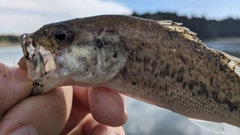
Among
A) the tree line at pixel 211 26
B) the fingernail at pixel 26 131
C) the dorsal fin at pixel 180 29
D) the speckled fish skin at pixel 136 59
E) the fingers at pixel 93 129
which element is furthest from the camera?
the tree line at pixel 211 26

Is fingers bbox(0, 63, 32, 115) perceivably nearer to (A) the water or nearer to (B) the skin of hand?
(B) the skin of hand

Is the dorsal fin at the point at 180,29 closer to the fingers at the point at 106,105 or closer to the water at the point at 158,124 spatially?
the fingers at the point at 106,105

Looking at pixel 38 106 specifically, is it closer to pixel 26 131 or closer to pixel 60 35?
pixel 26 131

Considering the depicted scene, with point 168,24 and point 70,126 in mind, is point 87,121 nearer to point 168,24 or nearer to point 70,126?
point 70,126

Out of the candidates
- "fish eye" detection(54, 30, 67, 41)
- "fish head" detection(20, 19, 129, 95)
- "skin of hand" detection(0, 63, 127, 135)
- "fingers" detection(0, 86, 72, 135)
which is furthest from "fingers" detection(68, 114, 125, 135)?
"fish eye" detection(54, 30, 67, 41)

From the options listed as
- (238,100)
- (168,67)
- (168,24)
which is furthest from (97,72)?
(238,100)

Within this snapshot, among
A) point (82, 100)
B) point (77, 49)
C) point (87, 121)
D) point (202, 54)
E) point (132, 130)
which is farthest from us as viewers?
point (132, 130)

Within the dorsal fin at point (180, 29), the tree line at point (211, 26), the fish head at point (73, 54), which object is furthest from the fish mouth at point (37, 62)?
the tree line at point (211, 26)

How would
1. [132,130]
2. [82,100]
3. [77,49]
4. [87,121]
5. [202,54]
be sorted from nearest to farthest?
[77,49] → [202,54] → [82,100] → [87,121] → [132,130]

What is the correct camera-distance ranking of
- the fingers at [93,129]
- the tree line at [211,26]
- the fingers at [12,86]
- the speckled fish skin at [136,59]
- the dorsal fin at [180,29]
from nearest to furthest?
the fingers at [12,86] < the speckled fish skin at [136,59] < the dorsal fin at [180,29] < the fingers at [93,129] < the tree line at [211,26]
